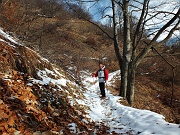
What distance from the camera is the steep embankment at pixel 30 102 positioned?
3750mm

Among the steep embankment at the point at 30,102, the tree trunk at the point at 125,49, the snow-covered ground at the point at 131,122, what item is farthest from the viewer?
the tree trunk at the point at 125,49

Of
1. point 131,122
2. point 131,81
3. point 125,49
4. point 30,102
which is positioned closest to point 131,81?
point 131,81

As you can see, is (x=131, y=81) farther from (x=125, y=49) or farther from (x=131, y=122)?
(x=131, y=122)

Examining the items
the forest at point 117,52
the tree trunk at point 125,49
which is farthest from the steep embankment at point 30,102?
the tree trunk at point 125,49

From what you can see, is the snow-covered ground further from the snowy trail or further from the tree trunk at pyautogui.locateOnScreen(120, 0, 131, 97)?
the tree trunk at pyautogui.locateOnScreen(120, 0, 131, 97)

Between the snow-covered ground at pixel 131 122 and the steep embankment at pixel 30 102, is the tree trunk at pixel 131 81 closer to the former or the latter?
the snow-covered ground at pixel 131 122

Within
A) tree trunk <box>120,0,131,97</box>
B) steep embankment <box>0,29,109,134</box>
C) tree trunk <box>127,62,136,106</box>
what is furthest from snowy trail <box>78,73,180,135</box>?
tree trunk <box>120,0,131,97</box>

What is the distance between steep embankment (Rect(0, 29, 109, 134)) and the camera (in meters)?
3.75

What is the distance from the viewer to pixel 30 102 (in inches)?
187

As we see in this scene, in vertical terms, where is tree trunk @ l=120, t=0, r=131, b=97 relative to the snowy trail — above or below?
above

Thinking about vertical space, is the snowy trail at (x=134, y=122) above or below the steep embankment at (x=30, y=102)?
below

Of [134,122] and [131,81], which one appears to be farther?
[131,81]

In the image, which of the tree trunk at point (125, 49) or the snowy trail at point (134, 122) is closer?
Answer: the snowy trail at point (134, 122)

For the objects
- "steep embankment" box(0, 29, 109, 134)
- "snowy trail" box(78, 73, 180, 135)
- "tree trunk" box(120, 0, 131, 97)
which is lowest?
"snowy trail" box(78, 73, 180, 135)
